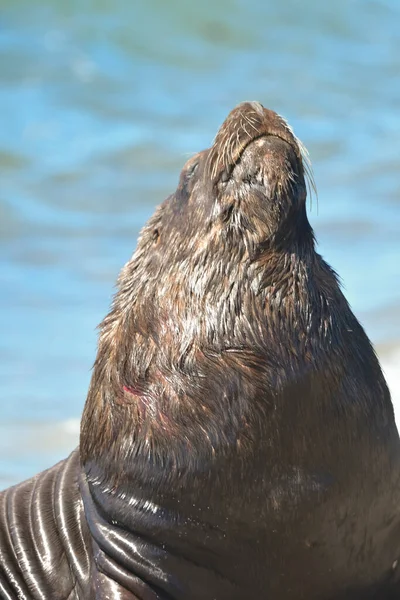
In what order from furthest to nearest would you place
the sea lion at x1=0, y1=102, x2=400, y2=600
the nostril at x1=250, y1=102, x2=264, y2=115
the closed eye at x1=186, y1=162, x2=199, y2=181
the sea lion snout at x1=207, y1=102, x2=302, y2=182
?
1. the closed eye at x1=186, y1=162, x2=199, y2=181
2. the nostril at x1=250, y1=102, x2=264, y2=115
3. the sea lion snout at x1=207, y1=102, x2=302, y2=182
4. the sea lion at x1=0, y1=102, x2=400, y2=600

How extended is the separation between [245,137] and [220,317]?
1.27m

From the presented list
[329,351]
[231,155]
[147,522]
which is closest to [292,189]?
[231,155]

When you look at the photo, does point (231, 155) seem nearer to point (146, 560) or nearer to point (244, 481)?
point (244, 481)

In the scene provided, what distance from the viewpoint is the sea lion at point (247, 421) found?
6.39 m

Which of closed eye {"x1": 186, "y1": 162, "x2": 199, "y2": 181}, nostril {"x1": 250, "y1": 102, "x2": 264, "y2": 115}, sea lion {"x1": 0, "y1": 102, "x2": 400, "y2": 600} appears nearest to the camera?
sea lion {"x1": 0, "y1": 102, "x2": 400, "y2": 600}

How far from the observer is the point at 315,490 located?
6375 millimetres

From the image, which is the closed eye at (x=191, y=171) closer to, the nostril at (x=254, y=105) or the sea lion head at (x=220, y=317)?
the sea lion head at (x=220, y=317)

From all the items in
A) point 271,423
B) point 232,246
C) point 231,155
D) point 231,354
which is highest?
point 231,155

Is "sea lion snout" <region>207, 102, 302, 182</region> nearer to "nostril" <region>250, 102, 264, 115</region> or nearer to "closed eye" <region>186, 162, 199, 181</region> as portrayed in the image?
"nostril" <region>250, 102, 264, 115</region>

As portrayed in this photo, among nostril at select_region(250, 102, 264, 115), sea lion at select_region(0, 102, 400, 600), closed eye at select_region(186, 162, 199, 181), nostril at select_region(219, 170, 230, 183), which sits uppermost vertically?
nostril at select_region(250, 102, 264, 115)

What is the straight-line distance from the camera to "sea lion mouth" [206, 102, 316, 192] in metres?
6.86

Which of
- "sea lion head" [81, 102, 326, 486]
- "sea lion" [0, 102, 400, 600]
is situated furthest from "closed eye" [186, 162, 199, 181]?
"sea lion" [0, 102, 400, 600]

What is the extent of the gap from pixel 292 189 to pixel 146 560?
264 cm

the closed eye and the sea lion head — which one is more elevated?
the closed eye
